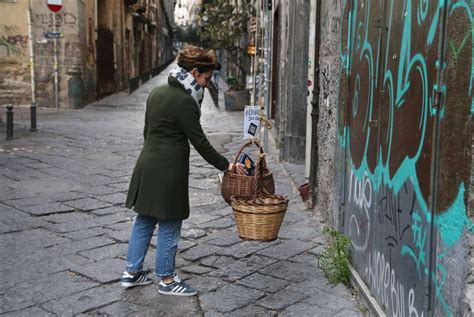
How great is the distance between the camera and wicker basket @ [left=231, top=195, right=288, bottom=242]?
3.65m

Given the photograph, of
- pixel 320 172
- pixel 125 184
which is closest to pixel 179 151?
pixel 320 172

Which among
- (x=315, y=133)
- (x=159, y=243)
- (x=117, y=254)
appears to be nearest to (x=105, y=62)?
(x=315, y=133)

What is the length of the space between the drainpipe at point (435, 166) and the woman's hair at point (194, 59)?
1632 millimetres

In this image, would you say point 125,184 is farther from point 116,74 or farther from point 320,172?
point 116,74

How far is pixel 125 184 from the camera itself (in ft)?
23.0

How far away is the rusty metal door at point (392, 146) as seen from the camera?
7.98ft

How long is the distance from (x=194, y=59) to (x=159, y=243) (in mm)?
1174

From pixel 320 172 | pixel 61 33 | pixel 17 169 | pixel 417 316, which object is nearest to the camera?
pixel 417 316

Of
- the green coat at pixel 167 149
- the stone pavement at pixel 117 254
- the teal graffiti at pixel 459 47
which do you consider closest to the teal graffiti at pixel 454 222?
the teal graffiti at pixel 459 47

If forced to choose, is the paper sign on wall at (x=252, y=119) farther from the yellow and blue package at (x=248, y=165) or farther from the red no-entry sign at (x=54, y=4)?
the red no-entry sign at (x=54, y=4)

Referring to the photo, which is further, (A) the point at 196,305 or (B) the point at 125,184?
(B) the point at 125,184

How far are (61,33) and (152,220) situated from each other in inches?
549

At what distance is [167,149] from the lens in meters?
3.48

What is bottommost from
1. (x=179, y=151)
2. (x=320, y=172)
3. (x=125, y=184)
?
(x=125, y=184)
